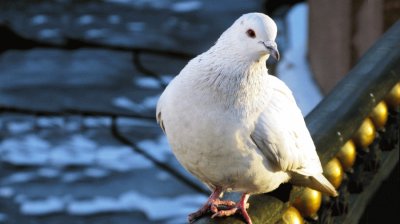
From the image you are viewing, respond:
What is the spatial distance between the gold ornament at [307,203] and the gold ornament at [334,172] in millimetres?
103

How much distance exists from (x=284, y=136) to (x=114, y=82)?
465cm

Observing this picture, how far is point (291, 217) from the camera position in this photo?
5.19ft

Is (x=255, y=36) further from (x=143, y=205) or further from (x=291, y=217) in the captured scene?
(x=143, y=205)

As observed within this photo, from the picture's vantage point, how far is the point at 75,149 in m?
5.72

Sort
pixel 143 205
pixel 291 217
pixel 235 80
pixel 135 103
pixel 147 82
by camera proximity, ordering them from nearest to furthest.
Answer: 1. pixel 291 217
2. pixel 235 80
3. pixel 143 205
4. pixel 135 103
5. pixel 147 82

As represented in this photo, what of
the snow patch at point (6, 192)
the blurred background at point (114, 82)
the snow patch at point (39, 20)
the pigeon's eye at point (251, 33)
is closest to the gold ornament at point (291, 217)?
the pigeon's eye at point (251, 33)

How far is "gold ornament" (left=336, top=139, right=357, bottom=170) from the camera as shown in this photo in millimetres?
1741

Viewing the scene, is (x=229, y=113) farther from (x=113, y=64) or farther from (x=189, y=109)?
(x=113, y=64)

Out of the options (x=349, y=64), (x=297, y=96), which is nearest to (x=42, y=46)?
(x=297, y=96)

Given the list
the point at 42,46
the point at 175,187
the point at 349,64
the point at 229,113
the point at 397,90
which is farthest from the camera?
the point at 42,46

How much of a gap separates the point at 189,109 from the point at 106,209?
3352 mm

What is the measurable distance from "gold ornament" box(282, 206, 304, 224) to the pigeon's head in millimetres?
294

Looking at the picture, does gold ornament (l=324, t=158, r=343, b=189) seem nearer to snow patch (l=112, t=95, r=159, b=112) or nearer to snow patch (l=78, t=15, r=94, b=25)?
snow patch (l=112, t=95, r=159, b=112)

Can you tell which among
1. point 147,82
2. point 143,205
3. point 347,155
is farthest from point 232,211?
point 147,82
